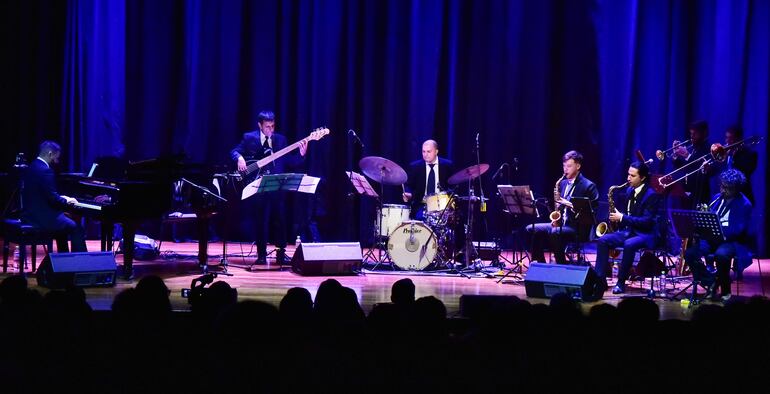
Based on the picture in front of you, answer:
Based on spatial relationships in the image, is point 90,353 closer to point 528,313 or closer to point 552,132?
point 528,313

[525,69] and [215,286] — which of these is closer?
[215,286]

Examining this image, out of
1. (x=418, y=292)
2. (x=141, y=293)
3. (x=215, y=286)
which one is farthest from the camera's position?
(x=418, y=292)

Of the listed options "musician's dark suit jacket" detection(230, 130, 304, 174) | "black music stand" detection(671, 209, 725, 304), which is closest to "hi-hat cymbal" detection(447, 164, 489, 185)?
"musician's dark suit jacket" detection(230, 130, 304, 174)

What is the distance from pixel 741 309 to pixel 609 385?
108 centimetres

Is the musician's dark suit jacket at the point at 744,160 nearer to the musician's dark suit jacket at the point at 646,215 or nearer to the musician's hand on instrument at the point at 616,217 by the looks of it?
the musician's dark suit jacket at the point at 646,215

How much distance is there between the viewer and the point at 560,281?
759 centimetres

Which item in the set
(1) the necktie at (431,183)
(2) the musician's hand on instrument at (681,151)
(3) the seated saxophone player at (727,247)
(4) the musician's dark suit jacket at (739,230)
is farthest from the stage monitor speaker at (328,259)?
(2) the musician's hand on instrument at (681,151)

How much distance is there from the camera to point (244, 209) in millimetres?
12930

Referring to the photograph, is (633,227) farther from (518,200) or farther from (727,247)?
(518,200)

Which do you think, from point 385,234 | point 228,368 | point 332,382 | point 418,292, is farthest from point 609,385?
point 385,234

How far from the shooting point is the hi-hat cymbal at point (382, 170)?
9.80 meters

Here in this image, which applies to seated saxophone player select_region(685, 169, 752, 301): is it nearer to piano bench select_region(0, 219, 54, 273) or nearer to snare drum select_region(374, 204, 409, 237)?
snare drum select_region(374, 204, 409, 237)

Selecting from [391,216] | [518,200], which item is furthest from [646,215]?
[391,216]

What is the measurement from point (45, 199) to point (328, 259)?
324 cm
